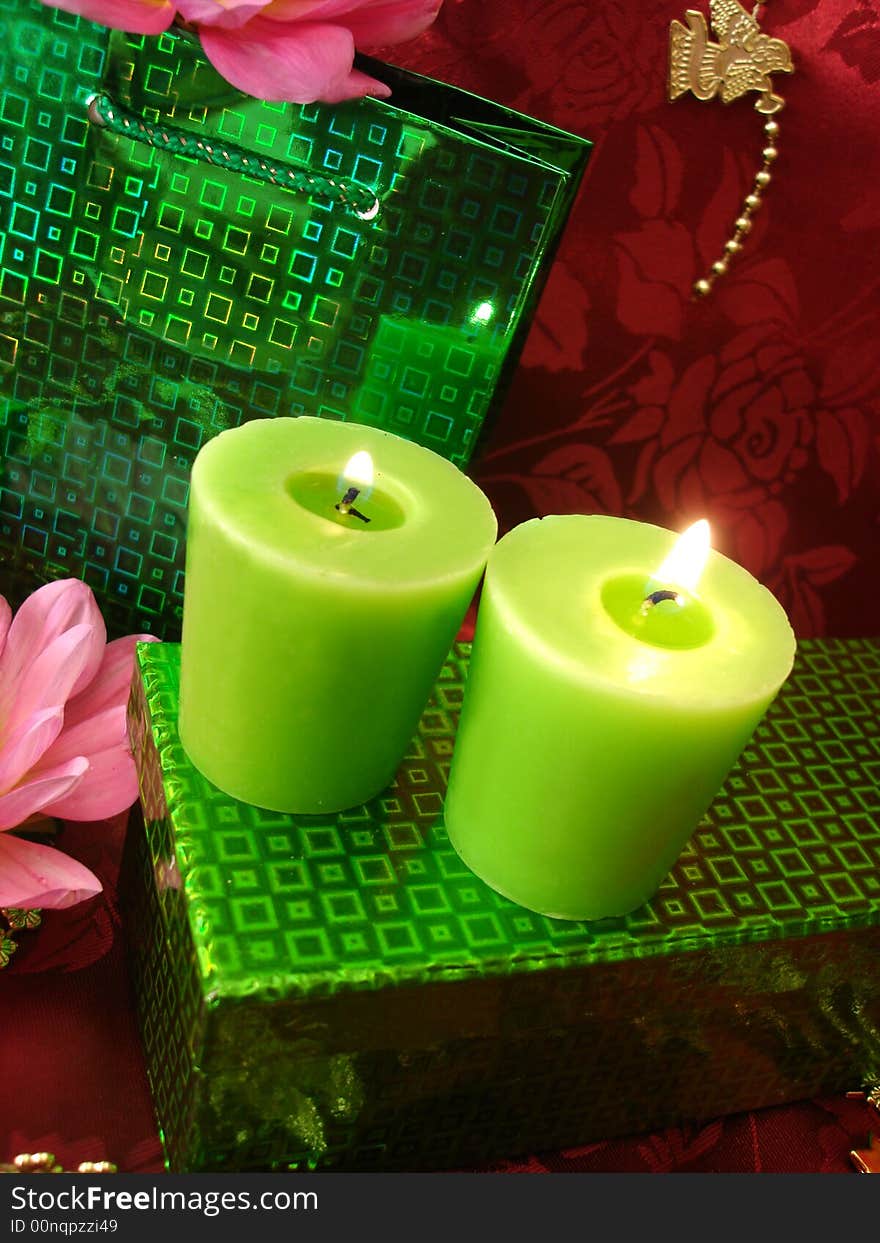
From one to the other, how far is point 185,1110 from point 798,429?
0.49m

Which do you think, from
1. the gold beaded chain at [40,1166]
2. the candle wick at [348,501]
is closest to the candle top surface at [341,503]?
the candle wick at [348,501]

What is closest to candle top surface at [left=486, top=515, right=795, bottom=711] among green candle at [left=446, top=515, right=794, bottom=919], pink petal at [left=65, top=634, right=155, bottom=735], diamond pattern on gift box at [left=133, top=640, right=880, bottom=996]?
green candle at [left=446, top=515, right=794, bottom=919]

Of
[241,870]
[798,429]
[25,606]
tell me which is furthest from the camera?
[798,429]

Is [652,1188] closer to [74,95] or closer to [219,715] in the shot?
[219,715]

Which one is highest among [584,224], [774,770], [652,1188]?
[584,224]

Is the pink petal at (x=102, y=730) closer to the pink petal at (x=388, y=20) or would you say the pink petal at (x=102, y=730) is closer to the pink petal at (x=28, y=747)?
the pink petal at (x=28, y=747)

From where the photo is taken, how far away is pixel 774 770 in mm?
539

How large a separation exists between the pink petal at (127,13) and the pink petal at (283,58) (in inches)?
0.6

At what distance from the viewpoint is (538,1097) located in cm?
47

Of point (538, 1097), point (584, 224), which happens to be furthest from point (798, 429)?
point (538, 1097)

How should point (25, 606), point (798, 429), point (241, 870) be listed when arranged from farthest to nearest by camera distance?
point (798, 429), point (25, 606), point (241, 870)

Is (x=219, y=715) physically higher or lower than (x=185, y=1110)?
higher

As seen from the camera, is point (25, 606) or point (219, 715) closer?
point (219, 715)

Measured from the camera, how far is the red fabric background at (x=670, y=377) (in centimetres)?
49
